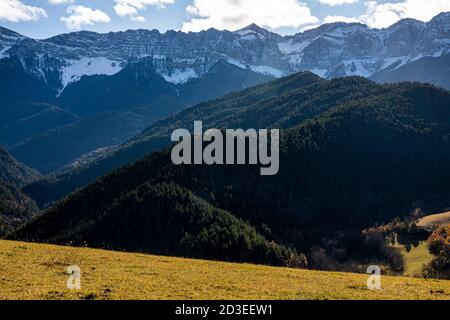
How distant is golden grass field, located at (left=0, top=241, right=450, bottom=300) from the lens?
37875mm

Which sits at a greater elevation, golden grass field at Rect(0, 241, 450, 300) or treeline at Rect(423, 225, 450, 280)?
golden grass field at Rect(0, 241, 450, 300)

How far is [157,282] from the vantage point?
4356 cm

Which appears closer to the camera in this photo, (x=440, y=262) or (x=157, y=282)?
(x=157, y=282)

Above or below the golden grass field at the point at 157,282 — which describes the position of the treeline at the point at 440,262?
below

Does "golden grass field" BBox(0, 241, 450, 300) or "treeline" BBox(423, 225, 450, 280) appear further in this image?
"treeline" BBox(423, 225, 450, 280)

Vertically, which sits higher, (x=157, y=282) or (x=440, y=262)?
(x=157, y=282)

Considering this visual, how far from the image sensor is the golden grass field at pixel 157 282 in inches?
1491

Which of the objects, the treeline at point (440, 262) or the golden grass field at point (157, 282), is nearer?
the golden grass field at point (157, 282)

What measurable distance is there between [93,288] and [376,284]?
25.1 m
